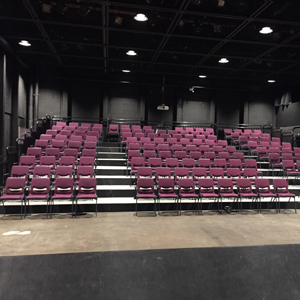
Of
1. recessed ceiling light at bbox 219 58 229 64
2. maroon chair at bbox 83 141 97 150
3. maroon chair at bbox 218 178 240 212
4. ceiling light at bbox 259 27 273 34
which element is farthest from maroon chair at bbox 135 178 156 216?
recessed ceiling light at bbox 219 58 229 64

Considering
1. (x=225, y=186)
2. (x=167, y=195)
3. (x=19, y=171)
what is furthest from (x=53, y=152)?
(x=225, y=186)

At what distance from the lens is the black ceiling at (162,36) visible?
5.62 metres

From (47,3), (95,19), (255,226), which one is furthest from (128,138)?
(255,226)

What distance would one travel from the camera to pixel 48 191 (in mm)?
5152

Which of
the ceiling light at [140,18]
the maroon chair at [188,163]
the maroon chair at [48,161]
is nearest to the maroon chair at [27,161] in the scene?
the maroon chair at [48,161]

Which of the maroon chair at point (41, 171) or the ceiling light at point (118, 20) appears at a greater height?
the ceiling light at point (118, 20)

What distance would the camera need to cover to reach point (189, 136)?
394 inches

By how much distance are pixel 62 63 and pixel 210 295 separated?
10.4 metres

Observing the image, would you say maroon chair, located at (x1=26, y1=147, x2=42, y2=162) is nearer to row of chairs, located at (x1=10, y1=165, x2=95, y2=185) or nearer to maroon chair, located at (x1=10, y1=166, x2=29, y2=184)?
row of chairs, located at (x1=10, y1=165, x2=95, y2=185)

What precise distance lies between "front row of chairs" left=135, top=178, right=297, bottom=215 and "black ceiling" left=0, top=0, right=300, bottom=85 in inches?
150

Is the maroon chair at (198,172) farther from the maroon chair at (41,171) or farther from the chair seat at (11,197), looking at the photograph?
the chair seat at (11,197)

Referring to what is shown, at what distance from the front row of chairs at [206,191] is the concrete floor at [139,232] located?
0.44 metres

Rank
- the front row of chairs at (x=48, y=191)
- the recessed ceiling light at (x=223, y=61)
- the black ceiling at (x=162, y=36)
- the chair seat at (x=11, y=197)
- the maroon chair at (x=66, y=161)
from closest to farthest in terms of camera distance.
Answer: the chair seat at (x=11, y=197), the front row of chairs at (x=48, y=191), the black ceiling at (x=162, y=36), the maroon chair at (x=66, y=161), the recessed ceiling light at (x=223, y=61)

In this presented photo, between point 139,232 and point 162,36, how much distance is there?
5.42 meters
